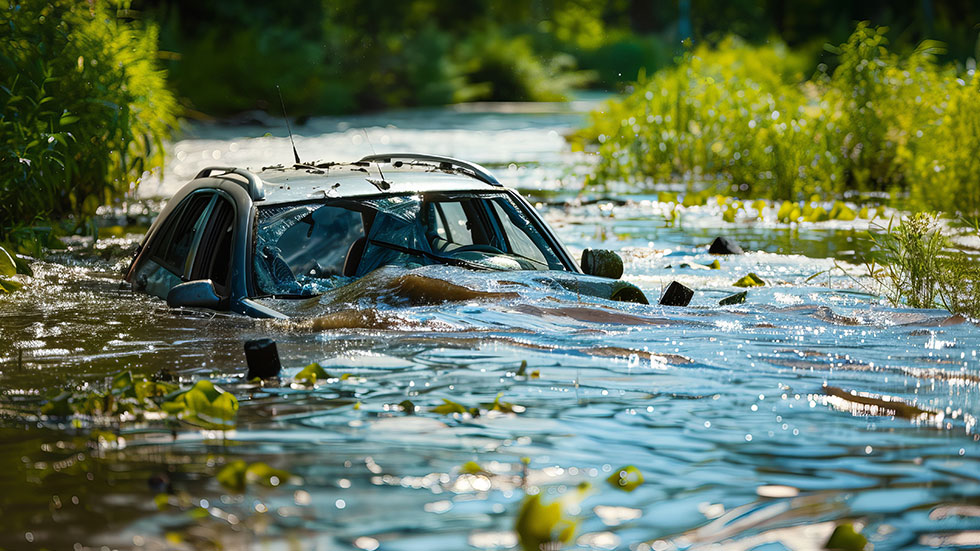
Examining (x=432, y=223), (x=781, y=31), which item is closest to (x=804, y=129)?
(x=432, y=223)

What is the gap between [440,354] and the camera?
6812 mm

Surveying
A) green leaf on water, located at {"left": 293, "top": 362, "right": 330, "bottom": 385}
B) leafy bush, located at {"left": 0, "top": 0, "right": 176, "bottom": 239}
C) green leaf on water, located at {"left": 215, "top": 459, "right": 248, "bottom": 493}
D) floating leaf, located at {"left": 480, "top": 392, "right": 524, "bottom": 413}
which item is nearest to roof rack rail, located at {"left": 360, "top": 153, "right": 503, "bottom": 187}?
green leaf on water, located at {"left": 293, "top": 362, "right": 330, "bottom": 385}

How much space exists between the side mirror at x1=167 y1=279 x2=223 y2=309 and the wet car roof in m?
0.71

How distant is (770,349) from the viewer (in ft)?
22.2

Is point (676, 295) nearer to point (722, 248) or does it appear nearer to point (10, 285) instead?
A: point (722, 248)

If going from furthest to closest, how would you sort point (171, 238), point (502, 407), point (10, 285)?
1. point (10, 285)
2. point (171, 238)
3. point (502, 407)

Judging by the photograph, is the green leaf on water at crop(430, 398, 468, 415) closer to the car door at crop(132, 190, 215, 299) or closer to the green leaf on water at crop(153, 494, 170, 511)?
the green leaf on water at crop(153, 494, 170, 511)

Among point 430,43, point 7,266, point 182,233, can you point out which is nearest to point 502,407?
point 182,233

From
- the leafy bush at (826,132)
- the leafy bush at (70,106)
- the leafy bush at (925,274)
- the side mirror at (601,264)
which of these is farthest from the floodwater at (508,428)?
the leafy bush at (826,132)

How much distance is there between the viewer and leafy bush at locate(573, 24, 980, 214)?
579 inches

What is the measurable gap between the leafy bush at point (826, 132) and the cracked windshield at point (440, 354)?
126 millimetres

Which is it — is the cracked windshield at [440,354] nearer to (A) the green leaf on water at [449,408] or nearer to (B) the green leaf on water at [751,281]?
(A) the green leaf on water at [449,408]

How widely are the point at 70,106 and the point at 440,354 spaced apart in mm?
7757

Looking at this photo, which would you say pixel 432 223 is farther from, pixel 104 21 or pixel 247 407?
pixel 104 21
